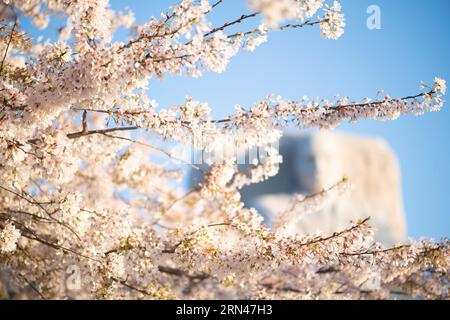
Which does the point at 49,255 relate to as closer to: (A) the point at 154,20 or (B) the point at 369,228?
(A) the point at 154,20

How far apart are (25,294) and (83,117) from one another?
5275mm

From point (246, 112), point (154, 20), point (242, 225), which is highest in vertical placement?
point (154, 20)

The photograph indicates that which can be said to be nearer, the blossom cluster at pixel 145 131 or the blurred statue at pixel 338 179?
the blossom cluster at pixel 145 131

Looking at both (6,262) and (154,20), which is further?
(6,262)

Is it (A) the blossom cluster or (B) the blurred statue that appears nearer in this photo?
(A) the blossom cluster

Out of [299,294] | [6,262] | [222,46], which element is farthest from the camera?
[299,294]

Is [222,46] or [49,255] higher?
[222,46]

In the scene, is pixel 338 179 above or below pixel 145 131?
above

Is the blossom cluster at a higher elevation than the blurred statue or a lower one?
lower

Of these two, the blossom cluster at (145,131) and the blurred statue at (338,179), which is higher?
the blurred statue at (338,179)

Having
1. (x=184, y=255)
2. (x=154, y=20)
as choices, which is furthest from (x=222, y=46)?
(x=184, y=255)

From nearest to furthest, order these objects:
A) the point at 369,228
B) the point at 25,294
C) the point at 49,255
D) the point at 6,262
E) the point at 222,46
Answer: the point at 222,46, the point at 369,228, the point at 6,262, the point at 49,255, the point at 25,294

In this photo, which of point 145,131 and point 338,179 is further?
point 338,179
